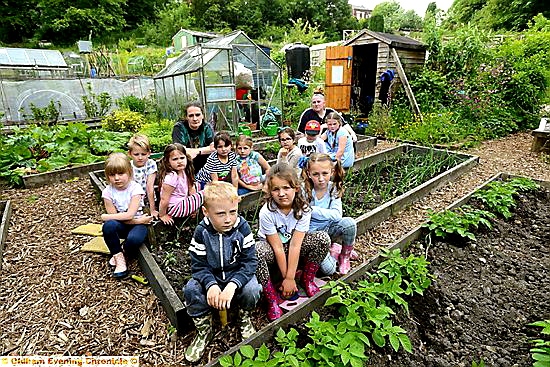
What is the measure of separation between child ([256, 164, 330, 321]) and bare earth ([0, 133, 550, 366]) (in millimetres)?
637

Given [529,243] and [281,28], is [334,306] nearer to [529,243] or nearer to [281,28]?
[529,243]

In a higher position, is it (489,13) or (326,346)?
(489,13)

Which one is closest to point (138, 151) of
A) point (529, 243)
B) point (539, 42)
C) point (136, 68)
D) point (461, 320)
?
point (461, 320)

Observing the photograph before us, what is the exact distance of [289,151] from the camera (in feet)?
13.1

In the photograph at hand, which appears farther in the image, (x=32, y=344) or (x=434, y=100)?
(x=434, y=100)

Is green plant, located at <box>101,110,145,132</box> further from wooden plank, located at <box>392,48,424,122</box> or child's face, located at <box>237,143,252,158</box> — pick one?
wooden plank, located at <box>392,48,424,122</box>

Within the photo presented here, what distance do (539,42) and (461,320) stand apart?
929 centimetres

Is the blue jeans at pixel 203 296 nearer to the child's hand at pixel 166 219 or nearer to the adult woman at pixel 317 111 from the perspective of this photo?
the child's hand at pixel 166 219

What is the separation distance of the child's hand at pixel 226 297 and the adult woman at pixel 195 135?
7.40 ft

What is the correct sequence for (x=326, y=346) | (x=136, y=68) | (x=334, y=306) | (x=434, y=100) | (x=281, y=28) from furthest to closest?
(x=281, y=28)
(x=136, y=68)
(x=434, y=100)
(x=334, y=306)
(x=326, y=346)

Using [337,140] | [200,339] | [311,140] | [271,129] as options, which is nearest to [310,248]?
[200,339]

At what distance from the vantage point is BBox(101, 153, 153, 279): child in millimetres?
2660

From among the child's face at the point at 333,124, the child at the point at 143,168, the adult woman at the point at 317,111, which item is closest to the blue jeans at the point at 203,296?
the child at the point at 143,168

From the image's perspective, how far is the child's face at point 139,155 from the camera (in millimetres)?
3193
